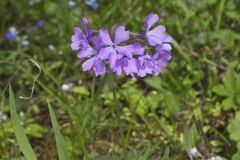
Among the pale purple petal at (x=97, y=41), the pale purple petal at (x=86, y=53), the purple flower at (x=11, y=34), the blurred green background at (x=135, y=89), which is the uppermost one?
the pale purple petal at (x=97, y=41)

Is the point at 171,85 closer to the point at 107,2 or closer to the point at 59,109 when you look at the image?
the point at 59,109

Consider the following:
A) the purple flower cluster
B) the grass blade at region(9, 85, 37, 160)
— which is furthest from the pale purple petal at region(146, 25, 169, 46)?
the grass blade at region(9, 85, 37, 160)

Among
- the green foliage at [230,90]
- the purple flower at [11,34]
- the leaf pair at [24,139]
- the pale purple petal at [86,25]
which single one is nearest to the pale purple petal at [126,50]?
the pale purple petal at [86,25]

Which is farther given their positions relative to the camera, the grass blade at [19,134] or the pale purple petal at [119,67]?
the grass blade at [19,134]

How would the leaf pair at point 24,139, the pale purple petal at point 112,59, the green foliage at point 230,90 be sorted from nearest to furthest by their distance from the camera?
1. the pale purple petal at point 112,59
2. the leaf pair at point 24,139
3. the green foliage at point 230,90

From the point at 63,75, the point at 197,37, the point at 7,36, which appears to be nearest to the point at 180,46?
the point at 197,37

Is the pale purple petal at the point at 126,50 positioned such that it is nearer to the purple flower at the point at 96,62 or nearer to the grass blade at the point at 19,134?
the purple flower at the point at 96,62

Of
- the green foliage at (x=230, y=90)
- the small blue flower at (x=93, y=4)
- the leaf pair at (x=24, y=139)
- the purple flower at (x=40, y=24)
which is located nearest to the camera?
the leaf pair at (x=24, y=139)

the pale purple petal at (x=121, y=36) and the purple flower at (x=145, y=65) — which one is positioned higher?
the pale purple petal at (x=121, y=36)
